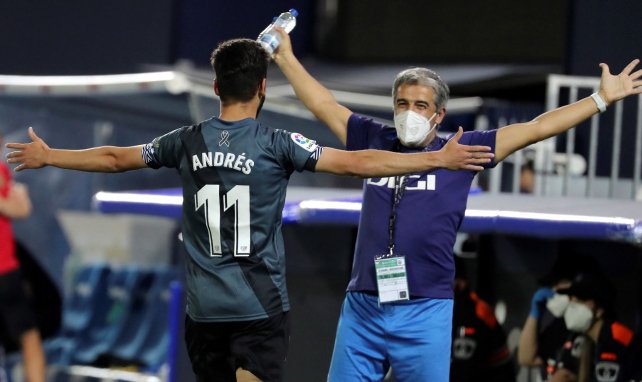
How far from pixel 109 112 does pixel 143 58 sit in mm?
2617

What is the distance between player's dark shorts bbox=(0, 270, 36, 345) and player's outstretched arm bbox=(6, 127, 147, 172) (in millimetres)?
4149

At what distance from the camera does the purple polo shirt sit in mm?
5117

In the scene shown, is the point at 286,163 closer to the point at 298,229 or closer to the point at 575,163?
the point at 298,229

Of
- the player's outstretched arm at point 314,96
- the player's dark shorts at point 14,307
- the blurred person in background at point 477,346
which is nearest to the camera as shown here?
the player's outstretched arm at point 314,96

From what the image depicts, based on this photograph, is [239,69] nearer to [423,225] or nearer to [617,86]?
[423,225]

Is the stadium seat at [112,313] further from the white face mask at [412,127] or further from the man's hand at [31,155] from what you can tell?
the white face mask at [412,127]

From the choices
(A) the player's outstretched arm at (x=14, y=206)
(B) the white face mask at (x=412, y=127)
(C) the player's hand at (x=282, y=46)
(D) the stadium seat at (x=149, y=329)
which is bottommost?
(D) the stadium seat at (x=149, y=329)

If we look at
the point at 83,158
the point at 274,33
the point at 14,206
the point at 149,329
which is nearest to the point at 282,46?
the point at 274,33

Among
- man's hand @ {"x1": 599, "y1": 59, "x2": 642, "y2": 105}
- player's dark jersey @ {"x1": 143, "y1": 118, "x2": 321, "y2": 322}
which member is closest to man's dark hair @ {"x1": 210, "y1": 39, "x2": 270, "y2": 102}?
player's dark jersey @ {"x1": 143, "y1": 118, "x2": 321, "y2": 322}

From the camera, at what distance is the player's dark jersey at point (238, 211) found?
4672mm

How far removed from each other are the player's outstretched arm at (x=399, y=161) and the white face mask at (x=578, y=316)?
216cm

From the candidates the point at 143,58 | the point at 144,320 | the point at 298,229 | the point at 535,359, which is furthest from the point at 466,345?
the point at 143,58

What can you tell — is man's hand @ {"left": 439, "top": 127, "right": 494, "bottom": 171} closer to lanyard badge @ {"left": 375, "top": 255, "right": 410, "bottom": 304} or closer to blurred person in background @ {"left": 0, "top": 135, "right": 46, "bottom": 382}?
lanyard badge @ {"left": 375, "top": 255, "right": 410, "bottom": 304}

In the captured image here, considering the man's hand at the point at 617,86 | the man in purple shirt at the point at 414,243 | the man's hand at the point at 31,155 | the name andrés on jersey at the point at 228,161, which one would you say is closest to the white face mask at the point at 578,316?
the man in purple shirt at the point at 414,243
